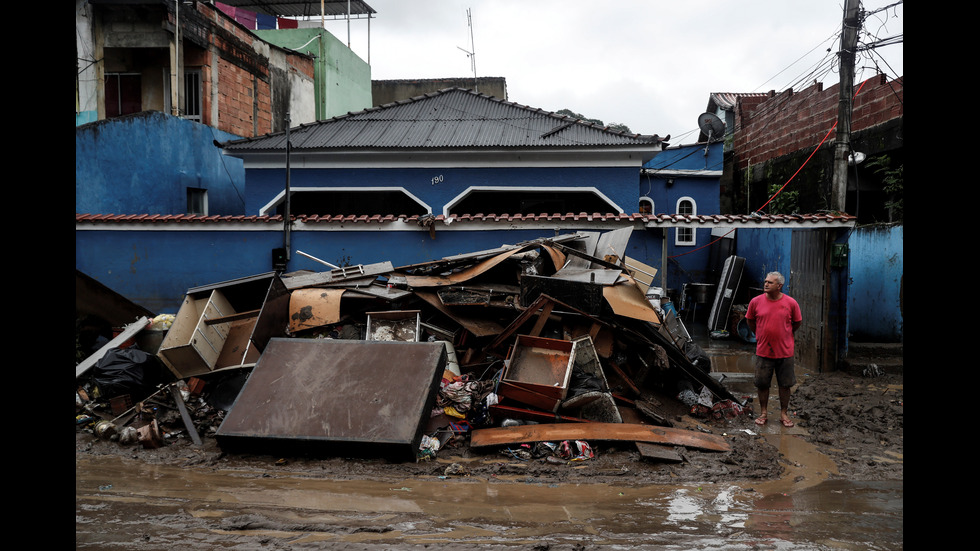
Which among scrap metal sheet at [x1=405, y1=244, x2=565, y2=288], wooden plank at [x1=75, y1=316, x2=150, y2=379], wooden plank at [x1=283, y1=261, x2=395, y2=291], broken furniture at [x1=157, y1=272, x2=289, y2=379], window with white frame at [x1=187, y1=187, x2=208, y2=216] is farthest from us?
window with white frame at [x1=187, y1=187, x2=208, y2=216]

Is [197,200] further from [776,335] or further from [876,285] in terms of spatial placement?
[876,285]

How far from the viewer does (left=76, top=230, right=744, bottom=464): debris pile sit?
566cm

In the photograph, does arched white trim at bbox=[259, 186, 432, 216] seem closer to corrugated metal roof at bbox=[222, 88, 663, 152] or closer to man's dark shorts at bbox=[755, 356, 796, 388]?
corrugated metal roof at bbox=[222, 88, 663, 152]

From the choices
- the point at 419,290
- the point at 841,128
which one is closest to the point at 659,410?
the point at 419,290

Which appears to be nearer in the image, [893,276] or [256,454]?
[256,454]

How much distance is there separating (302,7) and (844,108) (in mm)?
20001

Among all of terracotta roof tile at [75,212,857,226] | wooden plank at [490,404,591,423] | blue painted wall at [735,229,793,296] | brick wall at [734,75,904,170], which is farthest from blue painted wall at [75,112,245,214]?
brick wall at [734,75,904,170]

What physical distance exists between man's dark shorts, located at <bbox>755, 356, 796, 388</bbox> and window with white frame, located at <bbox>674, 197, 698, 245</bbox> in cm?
1065

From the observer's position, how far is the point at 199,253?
35.2ft

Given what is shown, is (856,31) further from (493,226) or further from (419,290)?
(419,290)

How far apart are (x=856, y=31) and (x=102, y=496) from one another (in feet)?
41.7

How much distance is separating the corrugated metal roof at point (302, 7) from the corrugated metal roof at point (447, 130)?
30.5 feet

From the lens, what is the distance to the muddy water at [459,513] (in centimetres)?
378

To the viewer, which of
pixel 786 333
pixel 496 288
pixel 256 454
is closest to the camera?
pixel 256 454
